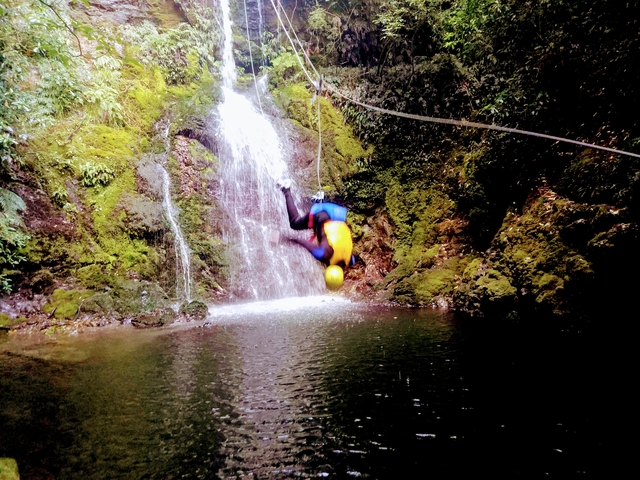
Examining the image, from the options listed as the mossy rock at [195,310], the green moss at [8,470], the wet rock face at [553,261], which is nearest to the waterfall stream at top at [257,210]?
the mossy rock at [195,310]

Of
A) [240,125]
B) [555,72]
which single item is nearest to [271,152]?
[240,125]

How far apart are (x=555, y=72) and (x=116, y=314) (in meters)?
11.1

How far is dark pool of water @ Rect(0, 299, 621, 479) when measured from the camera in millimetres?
3262

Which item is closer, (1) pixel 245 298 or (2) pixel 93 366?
(2) pixel 93 366

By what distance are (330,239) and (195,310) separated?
6.03 metres

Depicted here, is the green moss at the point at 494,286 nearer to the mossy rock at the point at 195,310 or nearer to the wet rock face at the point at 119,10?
the mossy rock at the point at 195,310

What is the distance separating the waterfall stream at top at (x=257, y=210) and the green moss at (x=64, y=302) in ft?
12.9

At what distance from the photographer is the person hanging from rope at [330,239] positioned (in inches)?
175

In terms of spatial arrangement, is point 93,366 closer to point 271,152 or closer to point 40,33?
point 40,33

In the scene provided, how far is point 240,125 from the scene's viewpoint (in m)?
14.3

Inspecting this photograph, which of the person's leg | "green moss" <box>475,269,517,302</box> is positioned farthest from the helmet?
"green moss" <box>475,269,517,302</box>

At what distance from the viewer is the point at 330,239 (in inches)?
175

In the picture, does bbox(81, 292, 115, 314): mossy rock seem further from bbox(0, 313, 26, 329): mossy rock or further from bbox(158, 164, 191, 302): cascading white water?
bbox(158, 164, 191, 302): cascading white water

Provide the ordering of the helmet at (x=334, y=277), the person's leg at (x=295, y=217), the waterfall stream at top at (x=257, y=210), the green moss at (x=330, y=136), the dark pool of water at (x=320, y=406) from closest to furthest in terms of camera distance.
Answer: the dark pool of water at (x=320, y=406) → the helmet at (x=334, y=277) → the person's leg at (x=295, y=217) → the waterfall stream at top at (x=257, y=210) → the green moss at (x=330, y=136)
